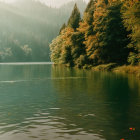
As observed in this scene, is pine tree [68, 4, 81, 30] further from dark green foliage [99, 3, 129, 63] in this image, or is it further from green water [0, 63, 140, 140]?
green water [0, 63, 140, 140]

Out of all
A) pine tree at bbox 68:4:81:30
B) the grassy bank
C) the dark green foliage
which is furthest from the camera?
pine tree at bbox 68:4:81:30

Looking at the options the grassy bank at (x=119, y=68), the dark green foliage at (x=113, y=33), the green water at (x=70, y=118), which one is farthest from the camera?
the dark green foliage at (x=113, y=33)

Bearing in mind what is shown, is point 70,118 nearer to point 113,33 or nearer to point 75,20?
point 113,33

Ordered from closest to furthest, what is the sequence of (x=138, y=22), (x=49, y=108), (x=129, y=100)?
(x=49, y=108) → (x=129, y=100) → (x=138, y=22)

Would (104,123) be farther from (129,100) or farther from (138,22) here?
(138,22)

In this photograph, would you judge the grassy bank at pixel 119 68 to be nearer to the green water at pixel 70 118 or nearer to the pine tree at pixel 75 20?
the pine tree at pixel 75 20

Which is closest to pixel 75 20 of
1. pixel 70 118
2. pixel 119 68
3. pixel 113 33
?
pixel 113 33

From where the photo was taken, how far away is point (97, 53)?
2298 inches

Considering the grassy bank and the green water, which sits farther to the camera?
the grassy bank

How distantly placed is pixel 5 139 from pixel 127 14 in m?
28.8

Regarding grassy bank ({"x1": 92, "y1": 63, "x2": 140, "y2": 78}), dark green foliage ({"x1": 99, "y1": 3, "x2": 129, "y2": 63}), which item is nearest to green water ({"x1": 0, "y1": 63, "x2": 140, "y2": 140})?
grassy bank ({"x1": 92, "y1": 63, "x2": 140, "y2": 78})

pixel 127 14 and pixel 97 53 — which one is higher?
pixel 127 14

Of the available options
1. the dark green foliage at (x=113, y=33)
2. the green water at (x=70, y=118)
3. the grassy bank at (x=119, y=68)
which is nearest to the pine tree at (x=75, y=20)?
the dark green foliage at (x=113, y=33)

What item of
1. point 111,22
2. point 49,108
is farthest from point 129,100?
point 111,22
